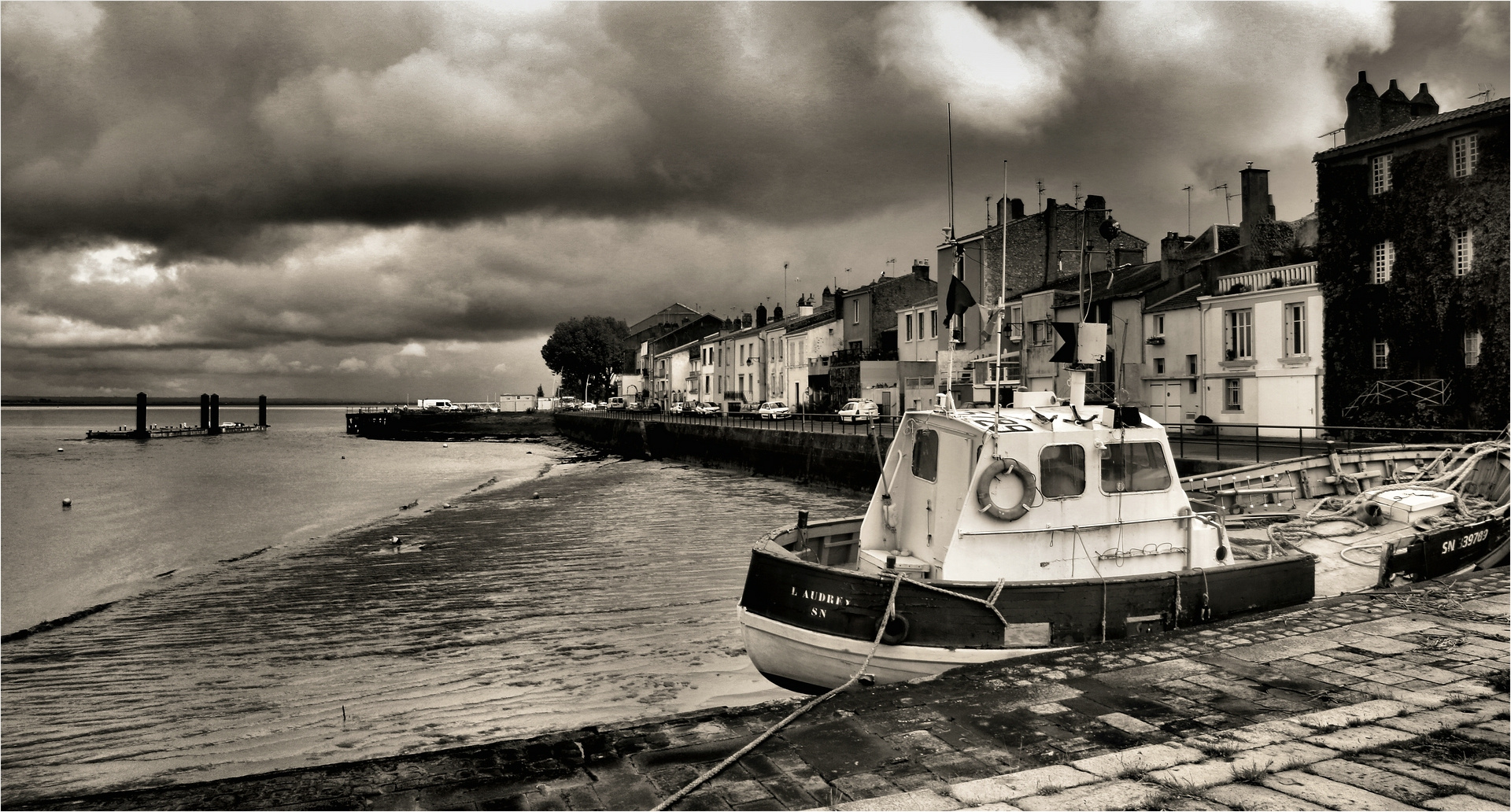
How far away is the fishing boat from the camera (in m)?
7.97

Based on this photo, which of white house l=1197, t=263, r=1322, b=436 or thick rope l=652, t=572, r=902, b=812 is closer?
thick rope l=652, t=572, r=902, b=812

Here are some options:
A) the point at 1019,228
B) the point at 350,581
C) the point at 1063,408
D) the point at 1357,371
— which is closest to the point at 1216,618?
the point at 1063,408

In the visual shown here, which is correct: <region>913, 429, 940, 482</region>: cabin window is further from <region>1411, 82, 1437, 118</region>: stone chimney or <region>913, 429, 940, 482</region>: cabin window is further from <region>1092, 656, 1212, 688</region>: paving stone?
<region>1411, 82, 1437, 118</region>: stone chimney

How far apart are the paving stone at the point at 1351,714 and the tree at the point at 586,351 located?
96907 millimetres

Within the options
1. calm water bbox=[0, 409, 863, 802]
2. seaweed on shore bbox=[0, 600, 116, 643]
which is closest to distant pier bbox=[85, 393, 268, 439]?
calm water bbox=[0, 409, 863, 802]

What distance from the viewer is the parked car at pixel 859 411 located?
135 feet

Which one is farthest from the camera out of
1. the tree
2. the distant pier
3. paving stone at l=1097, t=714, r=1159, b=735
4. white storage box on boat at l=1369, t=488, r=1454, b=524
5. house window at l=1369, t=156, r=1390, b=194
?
the tree

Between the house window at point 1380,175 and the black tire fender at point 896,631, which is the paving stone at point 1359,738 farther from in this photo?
the house window at point 1380,175

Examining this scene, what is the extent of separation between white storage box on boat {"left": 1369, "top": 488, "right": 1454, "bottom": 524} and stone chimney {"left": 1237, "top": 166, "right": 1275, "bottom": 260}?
78.1 ft

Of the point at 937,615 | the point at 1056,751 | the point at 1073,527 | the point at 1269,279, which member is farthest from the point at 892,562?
the point at 1269,279

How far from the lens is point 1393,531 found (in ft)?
38.2

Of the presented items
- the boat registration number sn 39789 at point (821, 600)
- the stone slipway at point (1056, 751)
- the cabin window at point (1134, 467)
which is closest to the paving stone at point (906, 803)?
the stone slipway at point (1056, 751)

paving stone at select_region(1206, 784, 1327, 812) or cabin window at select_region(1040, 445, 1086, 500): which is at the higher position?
cabin window at select_region(1040, 445, 1086, 500)

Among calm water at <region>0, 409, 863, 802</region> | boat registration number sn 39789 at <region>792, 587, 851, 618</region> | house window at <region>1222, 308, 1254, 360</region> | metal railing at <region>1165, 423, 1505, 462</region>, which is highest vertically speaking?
house window at <region>1222, 308, 1254, 360</region>
